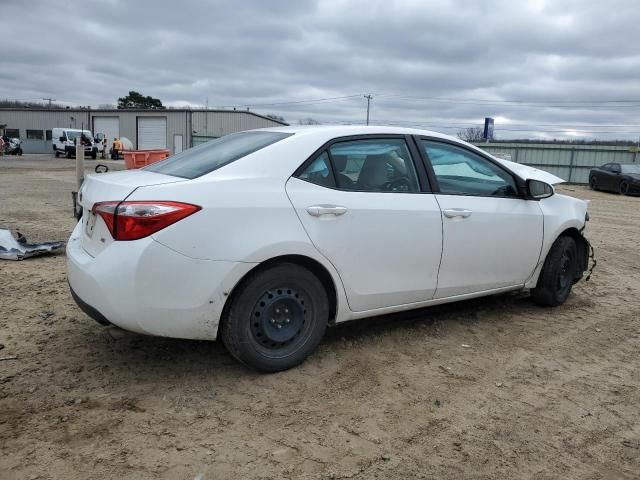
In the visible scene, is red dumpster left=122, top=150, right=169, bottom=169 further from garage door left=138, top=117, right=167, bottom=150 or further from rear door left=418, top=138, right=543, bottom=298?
garage door left=138, top=117, right=167, bottom=150

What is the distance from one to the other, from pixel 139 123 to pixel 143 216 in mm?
54697

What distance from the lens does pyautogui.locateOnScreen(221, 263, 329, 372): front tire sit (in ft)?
10.6

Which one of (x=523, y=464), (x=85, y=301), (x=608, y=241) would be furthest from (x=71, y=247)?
(x=608, y=241)

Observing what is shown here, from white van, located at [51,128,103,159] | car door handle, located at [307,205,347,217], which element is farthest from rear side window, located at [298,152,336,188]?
white van, located at [51,128,103,159]

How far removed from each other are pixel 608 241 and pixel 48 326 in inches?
345

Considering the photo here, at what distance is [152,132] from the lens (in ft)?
173

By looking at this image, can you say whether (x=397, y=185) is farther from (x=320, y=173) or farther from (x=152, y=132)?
(x=152, y=132)

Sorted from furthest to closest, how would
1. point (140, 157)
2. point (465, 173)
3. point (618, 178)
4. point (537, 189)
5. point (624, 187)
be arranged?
point (618, 178)
point (624, 187)
point (140, 157)
point (537, 189)
point (465, 173)

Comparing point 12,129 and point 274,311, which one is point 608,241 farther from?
point 12,129

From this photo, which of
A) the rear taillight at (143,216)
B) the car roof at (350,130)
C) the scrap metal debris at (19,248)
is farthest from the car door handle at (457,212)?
the scrap metal debris at (19,248)

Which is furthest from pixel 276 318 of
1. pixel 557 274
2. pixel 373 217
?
pixel 557 274

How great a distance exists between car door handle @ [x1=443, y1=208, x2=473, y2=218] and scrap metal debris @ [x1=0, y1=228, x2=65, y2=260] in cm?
484

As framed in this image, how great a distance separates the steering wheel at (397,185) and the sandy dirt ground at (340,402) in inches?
45.6

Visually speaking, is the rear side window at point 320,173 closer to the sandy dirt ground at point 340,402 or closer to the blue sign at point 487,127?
the sandy dirt ground at point 340,402
